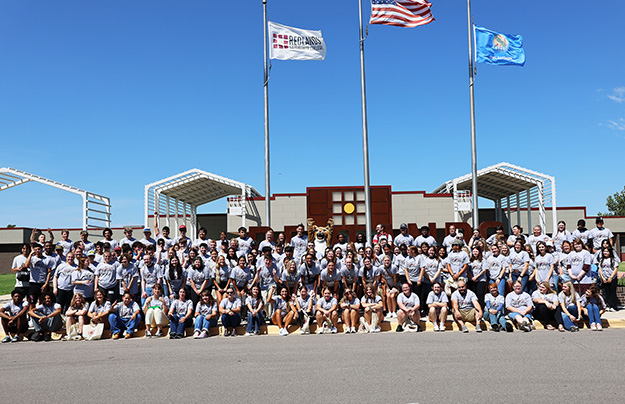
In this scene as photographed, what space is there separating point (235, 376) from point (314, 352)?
80.1 inches

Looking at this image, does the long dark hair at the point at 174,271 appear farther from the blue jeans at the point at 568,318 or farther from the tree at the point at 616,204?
the tree at the point at 616,204

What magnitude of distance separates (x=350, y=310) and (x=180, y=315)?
3.63 meters

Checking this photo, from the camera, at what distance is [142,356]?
898 cm

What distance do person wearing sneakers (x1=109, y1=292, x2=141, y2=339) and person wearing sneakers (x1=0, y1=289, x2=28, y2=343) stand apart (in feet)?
5.95

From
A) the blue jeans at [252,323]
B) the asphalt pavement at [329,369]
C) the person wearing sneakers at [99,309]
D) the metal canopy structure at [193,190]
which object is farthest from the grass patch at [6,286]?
the blue jeans at [252,323]

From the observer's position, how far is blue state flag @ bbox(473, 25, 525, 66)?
65.9 ft

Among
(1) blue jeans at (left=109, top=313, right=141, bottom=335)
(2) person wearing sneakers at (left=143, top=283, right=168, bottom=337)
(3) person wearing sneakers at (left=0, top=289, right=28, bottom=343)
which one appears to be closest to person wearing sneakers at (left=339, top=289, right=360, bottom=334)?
(2) person wearing sneakers at (left=143, top=283, right=168, bottom=337)

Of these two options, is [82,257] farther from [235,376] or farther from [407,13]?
[407,13]

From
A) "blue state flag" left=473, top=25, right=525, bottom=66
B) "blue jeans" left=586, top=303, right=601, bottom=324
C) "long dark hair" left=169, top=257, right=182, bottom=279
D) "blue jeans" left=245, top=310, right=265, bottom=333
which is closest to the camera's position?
"blue jeans" left=586, top=303, right=601, bottom=324

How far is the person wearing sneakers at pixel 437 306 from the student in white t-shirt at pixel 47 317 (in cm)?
793

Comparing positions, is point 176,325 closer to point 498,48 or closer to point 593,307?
point 593,307

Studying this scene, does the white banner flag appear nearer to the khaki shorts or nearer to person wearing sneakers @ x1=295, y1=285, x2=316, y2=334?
person wearing sneakers @ x1=295, y1=285, x2=316, y2=334

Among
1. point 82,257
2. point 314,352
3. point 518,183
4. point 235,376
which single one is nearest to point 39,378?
point 235,376

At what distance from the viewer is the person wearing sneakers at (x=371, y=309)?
11453 mm
